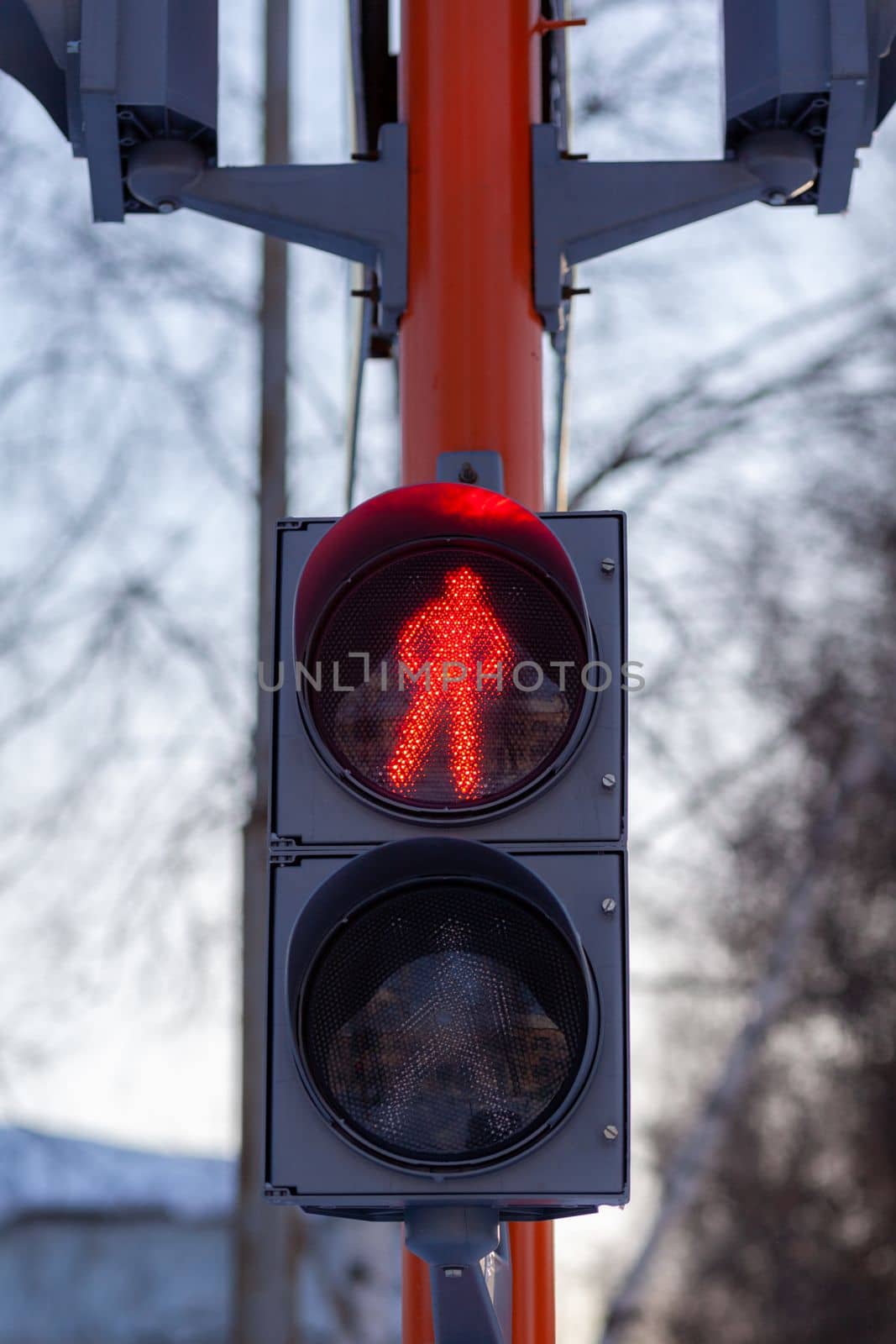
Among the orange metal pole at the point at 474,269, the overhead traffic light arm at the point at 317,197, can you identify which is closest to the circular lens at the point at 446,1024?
the orange metal pole at the point at 474,269

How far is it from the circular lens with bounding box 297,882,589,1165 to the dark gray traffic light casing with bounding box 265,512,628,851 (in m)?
0.09

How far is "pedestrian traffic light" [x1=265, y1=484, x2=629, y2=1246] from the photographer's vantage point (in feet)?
6.88

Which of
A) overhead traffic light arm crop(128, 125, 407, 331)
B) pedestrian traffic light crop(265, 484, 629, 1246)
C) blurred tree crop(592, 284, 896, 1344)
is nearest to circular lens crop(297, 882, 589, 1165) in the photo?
pedestrian traffic light crop(265, 484, 629, 1246)

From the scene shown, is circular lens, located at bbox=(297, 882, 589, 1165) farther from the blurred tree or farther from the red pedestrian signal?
the blurred tree

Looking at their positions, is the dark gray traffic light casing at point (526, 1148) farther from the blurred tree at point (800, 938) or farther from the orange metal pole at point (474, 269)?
the blurred tree at point (800, 938)

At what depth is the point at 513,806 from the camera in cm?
219

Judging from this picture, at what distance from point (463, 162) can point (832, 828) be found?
686 cm

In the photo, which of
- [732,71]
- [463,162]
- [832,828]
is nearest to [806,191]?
[732,71]

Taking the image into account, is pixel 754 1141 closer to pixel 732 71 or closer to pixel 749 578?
pixel 749 578

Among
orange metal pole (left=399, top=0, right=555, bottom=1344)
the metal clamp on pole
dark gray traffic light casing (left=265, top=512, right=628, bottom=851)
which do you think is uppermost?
orange metal pole (left=399, top=0, right=555, bottom=1344)

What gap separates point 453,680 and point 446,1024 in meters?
0.41

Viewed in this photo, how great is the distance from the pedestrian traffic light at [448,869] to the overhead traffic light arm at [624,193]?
86 cm

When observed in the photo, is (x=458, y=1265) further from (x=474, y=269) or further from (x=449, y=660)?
(x=474, y=269)

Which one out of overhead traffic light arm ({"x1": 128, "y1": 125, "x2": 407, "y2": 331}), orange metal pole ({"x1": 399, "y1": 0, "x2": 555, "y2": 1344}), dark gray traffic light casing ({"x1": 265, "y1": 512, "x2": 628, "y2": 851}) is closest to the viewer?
dark gray traffic light casing ({"x1": 265, "y1": 512, "x2": 628, "y2": 851})
